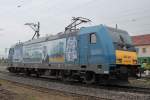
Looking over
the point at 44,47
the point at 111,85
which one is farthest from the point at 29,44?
the point at 111,85

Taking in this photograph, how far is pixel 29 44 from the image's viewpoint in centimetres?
2555

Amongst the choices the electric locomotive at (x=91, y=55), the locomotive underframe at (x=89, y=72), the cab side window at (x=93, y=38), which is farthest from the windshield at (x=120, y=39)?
the locomotive underframe at (x=89, y=72)

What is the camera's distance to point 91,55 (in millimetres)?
16891

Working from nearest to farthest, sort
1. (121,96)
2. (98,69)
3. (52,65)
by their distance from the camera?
(121,96) → (98,69) → (52,65)

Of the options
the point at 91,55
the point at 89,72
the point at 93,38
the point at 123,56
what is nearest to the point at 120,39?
the point at 123,56

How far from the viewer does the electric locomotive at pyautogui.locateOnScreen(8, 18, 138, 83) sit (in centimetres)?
1595

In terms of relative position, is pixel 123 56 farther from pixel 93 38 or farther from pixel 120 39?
pixel 93 38

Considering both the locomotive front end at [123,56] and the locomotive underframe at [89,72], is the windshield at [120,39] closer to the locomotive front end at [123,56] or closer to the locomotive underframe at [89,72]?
the locomotive front end at [123,56]

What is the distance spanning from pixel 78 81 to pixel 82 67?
7.04 ft

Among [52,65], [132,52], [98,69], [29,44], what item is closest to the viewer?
[98,69]

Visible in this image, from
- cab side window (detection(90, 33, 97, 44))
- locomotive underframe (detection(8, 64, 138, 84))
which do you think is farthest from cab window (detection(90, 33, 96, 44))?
locomotive underframe (detection(8, 64, 138, 84))

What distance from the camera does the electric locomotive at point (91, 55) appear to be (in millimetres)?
15953

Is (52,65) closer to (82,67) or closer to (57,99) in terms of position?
(82,67)

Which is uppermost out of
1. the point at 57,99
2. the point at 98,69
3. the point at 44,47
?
the point at 44,47
